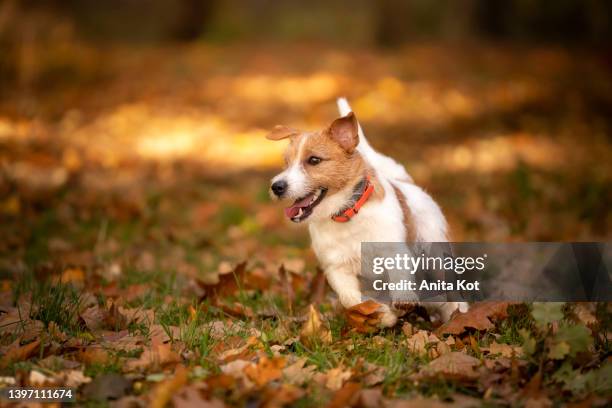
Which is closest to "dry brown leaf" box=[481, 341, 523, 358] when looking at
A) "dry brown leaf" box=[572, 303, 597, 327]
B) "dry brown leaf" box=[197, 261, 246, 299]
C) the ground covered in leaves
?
the ground covered in leaves

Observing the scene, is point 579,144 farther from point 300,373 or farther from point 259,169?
point 300,373

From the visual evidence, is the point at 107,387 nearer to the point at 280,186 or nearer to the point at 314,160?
the point at 280,186

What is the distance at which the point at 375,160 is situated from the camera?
410 centimetres

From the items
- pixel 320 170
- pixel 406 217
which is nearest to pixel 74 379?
pixel 320 170

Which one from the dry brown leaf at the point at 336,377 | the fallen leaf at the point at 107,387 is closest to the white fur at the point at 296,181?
the dry brown leaf at the point at 336,377

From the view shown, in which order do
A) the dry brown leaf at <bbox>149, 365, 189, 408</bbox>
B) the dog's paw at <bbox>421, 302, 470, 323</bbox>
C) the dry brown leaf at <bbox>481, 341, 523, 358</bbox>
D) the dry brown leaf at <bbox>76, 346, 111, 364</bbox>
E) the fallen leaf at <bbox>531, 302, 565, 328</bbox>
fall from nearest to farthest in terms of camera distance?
the dry brown leaf at <bbox>149, 365, 189, 408</bbox> < the dry brown leaf at <bbox>76, 346, 111, 364</bbox> < the dry brown leaf at <bbox>481, 341, 523, 358</bbox> < the fallen leaf at <bbox>531, 302, 565, 328</bbox> < the dog's paw at <bbox>421, 302, 470, 323</bbox>

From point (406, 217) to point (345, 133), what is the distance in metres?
0.61

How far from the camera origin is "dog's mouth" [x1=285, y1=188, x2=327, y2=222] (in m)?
3.57

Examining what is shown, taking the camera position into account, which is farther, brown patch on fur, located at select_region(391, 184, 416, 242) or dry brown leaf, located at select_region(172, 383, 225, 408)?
brown patch on fur, located at select_region(391, 184, 416, 242)

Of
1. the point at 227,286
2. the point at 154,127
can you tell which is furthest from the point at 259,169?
the point at 227,286

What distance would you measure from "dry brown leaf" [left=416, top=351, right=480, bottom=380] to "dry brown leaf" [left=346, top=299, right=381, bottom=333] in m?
0.51

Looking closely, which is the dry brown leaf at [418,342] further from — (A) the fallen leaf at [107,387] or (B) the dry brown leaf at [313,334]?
(A) the fallen leaf at [107,387]

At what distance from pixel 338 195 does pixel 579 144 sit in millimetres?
6943

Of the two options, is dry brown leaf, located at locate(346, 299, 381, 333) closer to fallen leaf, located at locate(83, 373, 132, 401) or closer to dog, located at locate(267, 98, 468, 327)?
dog, located at locate(267, 98, 468, 327)
